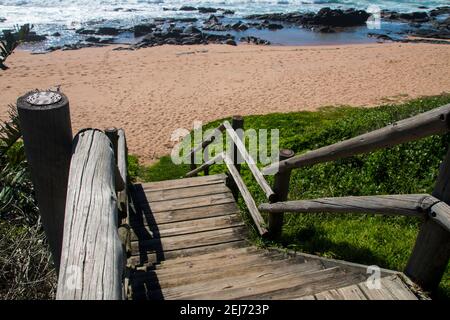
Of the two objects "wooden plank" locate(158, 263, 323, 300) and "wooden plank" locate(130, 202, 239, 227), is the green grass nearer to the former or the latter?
"wooden plank" locate(158, 263, 323, 300)

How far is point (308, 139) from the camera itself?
8453mm

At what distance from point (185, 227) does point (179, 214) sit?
38cm

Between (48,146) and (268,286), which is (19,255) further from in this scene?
(48,146)

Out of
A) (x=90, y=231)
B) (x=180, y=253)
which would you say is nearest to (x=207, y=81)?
(x=180, y=253)

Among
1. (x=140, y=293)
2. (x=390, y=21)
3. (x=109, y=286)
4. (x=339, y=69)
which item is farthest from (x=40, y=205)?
(x=390, y=21)

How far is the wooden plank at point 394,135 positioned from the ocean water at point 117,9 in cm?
2452

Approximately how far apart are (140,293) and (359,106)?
473 inches

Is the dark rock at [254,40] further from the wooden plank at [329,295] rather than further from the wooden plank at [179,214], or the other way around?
the wooden plank at [329,295]

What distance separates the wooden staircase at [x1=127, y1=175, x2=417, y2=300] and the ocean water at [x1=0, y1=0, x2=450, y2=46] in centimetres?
2276

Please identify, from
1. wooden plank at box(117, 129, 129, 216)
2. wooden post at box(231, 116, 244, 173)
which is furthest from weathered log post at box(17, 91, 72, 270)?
wooden post at box(231, 116, 244, 173)

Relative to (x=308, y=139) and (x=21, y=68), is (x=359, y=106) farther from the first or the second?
(x=21, y=68)

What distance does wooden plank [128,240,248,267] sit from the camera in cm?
429

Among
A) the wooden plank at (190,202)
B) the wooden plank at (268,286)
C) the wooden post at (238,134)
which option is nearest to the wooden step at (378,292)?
the wooden plank at (268,286)

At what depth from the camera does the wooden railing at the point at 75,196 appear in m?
1.37
